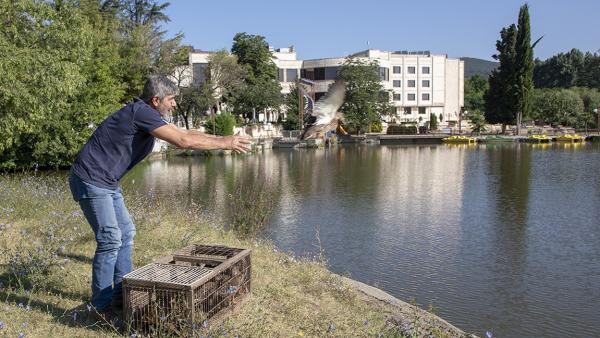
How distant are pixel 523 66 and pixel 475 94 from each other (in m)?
33.3

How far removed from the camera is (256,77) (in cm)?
5809

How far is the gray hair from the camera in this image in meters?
4.03

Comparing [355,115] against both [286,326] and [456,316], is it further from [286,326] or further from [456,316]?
[286,326]

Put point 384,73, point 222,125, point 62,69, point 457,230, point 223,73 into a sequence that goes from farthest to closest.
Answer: point 384,73 → point 223,73 → point 222,125 → point 62,69 → point 457,230

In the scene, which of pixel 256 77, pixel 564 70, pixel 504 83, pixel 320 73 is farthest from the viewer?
pixel 564 70

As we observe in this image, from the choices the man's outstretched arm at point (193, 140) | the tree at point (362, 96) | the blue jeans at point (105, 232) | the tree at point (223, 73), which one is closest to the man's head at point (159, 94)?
the man's outstretched arm at point (193, 140)

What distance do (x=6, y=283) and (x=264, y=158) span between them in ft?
108

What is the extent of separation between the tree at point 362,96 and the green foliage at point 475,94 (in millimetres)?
23562

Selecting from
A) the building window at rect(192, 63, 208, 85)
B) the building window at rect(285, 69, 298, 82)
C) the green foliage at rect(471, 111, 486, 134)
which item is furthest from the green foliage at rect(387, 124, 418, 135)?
the building window at rect(192, 63, 208, 85)

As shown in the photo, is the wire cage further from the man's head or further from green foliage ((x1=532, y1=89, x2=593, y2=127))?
green foliage ((x1=532, y1=89, x2=593, y2=127))

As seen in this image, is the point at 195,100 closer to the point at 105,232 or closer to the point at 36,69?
the point at 36,69

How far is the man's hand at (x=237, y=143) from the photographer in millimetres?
3811

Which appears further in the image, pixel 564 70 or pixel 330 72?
pixel 564 70

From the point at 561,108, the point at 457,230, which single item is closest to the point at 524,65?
the point at 561,108
